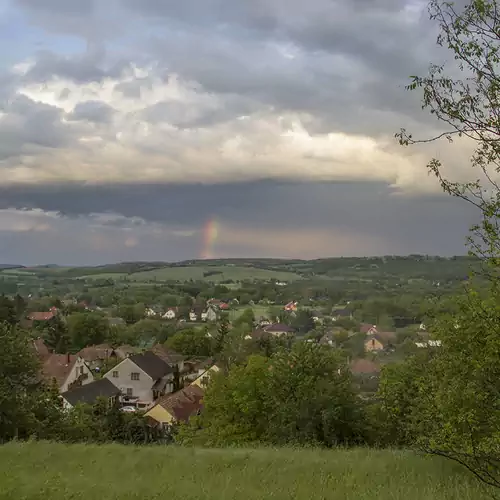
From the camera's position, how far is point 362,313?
12938 centimetres

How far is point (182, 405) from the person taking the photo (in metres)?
44.9

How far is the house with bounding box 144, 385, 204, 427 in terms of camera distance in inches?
1684

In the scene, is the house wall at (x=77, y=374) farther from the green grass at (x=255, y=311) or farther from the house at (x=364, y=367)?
the green grass at (x=255, y=311)

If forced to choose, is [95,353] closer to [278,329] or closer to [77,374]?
[77,374]

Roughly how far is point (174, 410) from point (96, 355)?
35.5m

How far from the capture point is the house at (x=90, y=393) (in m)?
47.6

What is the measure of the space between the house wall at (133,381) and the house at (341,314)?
71436 mm

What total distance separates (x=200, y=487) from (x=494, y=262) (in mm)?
5505

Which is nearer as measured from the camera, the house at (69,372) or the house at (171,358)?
the house at (69,372)

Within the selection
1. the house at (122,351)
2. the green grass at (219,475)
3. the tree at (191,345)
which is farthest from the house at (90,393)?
the green grass at (219,475)

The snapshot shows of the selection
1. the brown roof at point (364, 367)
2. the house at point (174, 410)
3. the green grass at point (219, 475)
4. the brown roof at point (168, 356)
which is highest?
the green grass at point (219, 475)

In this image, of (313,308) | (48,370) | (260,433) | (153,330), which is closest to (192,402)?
(260,433)

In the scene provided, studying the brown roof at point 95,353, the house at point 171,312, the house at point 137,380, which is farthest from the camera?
the house at point 171,312

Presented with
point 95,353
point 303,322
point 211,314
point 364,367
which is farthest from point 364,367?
point 211,314
